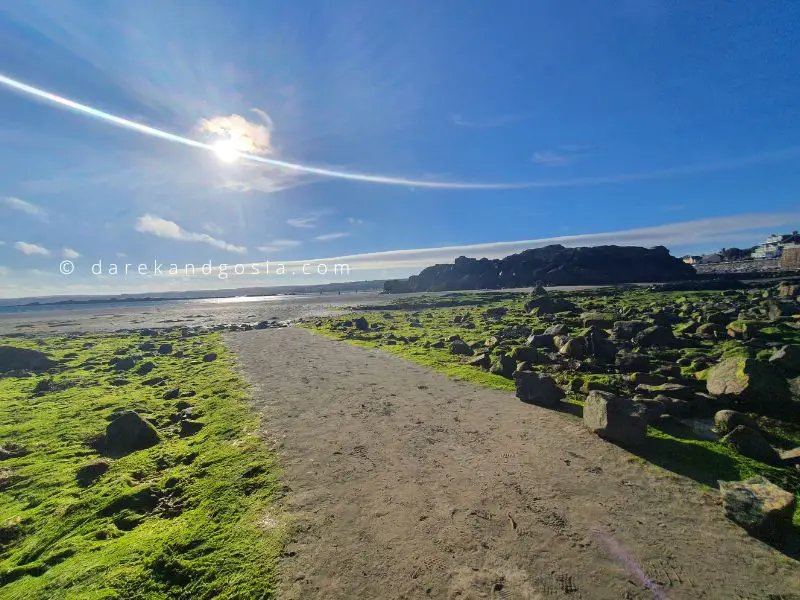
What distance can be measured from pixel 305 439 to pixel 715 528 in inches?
387

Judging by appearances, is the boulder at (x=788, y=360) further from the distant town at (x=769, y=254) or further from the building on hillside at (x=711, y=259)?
the building on hillside at (x=711, y=259)

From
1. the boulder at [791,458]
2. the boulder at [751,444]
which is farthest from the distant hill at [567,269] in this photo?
the boulder at [791,458]

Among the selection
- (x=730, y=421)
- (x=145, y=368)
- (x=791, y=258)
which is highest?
(x=791, y=258)

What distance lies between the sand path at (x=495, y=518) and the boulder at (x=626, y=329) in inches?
497

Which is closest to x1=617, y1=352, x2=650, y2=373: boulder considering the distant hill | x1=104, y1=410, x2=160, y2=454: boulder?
x1=104, y1=410, x2=160, y2=454: boulder

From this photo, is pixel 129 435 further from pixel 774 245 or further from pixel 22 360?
→ pixel 774 245

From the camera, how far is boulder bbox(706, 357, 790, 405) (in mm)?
11180

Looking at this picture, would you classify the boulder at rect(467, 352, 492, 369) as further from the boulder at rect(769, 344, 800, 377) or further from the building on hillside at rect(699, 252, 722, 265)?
the building on hillside at rect(699, 252, 722, 265)

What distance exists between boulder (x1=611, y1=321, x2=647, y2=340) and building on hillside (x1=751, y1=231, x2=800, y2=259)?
110 m

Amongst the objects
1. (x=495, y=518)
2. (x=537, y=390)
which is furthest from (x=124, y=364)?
(x=495, y=518)

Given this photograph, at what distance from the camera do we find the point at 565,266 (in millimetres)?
107250

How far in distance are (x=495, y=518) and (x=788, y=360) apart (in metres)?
14.1

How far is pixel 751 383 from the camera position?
37.6ft

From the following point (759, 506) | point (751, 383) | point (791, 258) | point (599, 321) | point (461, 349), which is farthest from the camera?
point (791, 258)
